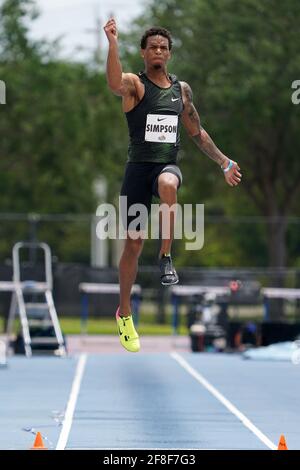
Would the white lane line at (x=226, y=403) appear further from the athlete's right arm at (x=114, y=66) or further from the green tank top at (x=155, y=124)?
the athlete's right arm at (x=114, y=66)

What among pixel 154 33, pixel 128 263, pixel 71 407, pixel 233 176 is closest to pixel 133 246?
pixel 128 263

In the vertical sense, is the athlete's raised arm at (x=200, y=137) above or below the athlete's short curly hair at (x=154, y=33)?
below

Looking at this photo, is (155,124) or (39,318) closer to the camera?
(155,124)

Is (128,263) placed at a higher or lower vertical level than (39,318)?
lower

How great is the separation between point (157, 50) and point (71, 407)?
494 cm

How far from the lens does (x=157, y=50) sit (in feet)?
31.0

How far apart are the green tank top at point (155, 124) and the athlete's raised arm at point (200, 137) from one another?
211 mm

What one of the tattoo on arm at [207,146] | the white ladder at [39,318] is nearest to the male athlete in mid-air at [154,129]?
the tattoo on arm at [207,146]

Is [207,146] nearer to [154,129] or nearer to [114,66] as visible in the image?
[154,129]

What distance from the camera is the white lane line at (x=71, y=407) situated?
10.6 m

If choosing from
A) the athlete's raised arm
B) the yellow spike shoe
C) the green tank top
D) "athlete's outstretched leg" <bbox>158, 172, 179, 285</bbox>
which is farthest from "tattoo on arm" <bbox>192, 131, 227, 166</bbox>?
the yellow spike shoe

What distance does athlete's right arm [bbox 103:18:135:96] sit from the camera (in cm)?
916

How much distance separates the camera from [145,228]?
9820 millimetres
